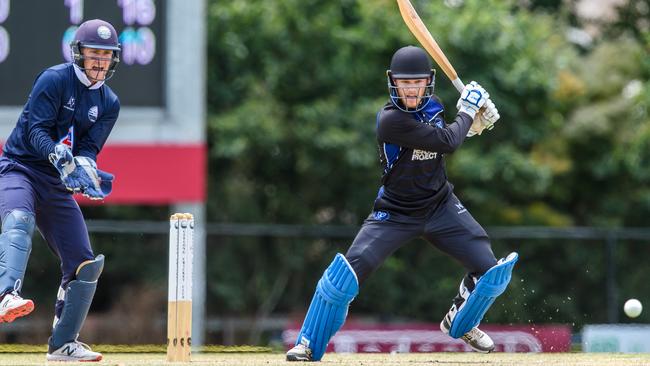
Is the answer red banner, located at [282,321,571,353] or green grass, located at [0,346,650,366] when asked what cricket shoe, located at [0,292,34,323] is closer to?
green grass, located at [0,346,650,366]

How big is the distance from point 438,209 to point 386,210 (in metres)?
0.33

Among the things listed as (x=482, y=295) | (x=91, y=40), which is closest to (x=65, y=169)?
(x=91, y=40)

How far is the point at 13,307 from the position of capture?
711 centimetres

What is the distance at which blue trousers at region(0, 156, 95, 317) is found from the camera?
25.4 ft

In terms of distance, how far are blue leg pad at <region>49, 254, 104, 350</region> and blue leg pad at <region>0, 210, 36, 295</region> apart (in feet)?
1.53

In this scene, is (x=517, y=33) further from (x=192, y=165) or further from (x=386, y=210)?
(x=386, y=210)

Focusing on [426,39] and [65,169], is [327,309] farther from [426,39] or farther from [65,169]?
[426,39]

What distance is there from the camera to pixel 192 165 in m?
15.0

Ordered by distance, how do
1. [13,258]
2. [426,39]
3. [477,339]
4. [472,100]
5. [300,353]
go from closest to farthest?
1. [13,258]
2. [300,353]
3. [472,100]
4. [477,339]
5. [426,39]

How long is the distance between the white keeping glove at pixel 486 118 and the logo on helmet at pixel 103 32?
2.26 m

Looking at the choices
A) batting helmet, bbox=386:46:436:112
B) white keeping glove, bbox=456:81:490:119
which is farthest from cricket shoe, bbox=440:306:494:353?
batting helmet, bbox=386:46:436:112

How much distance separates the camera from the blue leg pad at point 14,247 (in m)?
7.29

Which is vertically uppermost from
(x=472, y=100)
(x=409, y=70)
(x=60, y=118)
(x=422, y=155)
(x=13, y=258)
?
(x=409, y=70)

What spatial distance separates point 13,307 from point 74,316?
794 mm
